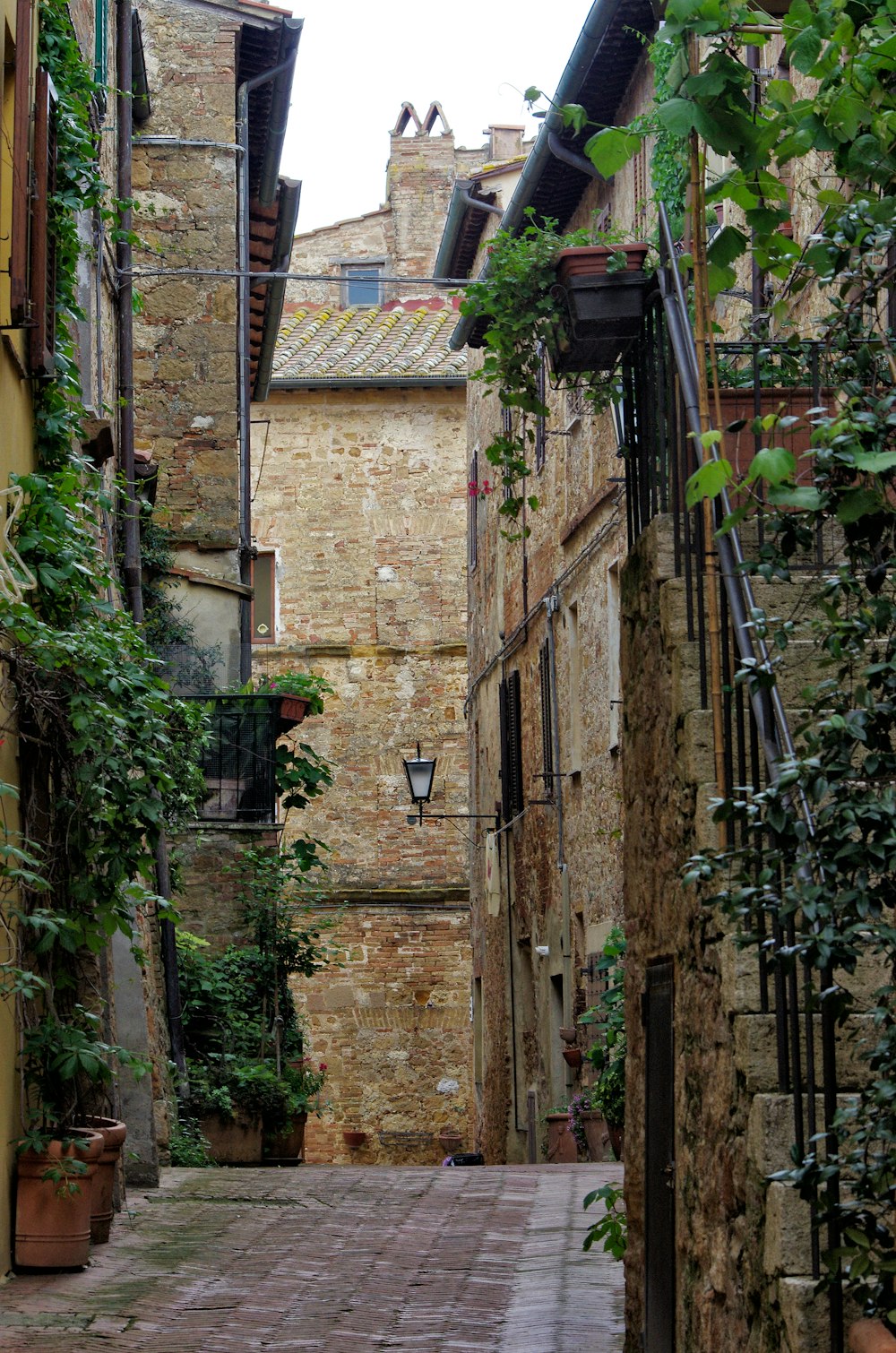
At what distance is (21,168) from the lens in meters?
7.58

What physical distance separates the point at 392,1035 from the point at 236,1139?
1074 cm

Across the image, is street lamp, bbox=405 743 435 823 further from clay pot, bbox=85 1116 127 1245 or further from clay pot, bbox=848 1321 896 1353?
clay pot, bbox=848 1321 896 1353

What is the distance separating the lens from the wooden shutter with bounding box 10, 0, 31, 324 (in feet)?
24.0

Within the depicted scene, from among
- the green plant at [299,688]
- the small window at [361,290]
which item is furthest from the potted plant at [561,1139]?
the small window at [361,290]

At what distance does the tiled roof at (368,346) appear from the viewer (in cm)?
2550

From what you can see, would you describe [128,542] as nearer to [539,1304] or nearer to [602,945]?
[602,945]

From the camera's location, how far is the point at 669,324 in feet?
17.9

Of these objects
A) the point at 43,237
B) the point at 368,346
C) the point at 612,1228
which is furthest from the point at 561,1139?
the point at 368,346

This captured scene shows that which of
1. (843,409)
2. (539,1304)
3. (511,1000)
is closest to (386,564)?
(511,1000)

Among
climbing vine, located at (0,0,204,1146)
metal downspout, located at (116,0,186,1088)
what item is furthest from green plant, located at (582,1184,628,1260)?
metal downspout, located at (116,0,186,1088)

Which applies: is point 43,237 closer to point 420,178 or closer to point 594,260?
point 594,260

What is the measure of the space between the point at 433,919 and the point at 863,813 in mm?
21279

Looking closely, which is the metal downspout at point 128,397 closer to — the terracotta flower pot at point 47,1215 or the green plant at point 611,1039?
the green plant at point 611,1039

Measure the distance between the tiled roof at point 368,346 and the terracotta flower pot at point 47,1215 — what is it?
17.9m
